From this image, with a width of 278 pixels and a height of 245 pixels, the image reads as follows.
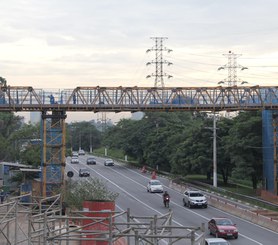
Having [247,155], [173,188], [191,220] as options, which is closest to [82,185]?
[191,220]

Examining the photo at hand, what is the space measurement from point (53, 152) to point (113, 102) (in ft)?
23.2

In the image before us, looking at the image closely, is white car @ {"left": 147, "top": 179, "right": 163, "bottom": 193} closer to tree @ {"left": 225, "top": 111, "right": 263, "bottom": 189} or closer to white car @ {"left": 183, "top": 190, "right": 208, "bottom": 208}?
tree @ {"left": 225, "top": 111, "right": 263, "bottom": 189}

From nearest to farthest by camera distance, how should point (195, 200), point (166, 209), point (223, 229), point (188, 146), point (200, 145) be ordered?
1. point (223, 229)
2. point (166, 209)
3. point (195, 200)
4. point (200, 145)
5. point (188, 146)

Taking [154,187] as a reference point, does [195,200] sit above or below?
above

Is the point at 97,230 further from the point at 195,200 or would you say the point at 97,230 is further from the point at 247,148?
the point at 247,148

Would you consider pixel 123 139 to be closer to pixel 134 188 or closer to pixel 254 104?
pixel 134 188

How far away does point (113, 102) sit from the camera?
50719mm

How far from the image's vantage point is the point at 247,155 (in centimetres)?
5522

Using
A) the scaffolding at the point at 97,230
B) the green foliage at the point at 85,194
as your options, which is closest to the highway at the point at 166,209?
the scaffolding at the point at 97,230

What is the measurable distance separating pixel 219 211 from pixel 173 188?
17447mm

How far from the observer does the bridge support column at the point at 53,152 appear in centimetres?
4597

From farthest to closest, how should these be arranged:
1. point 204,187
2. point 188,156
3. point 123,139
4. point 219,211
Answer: point 123,139 → point 188,156 → point 204,187 → point 219,211

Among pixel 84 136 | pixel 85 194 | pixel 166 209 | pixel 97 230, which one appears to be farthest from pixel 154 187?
pixel 84 136

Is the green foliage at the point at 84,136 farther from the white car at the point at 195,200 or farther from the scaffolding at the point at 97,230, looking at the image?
the scaffolding at the point at 97,230
